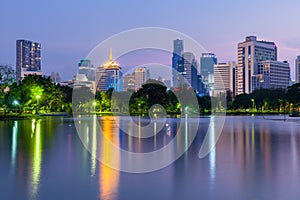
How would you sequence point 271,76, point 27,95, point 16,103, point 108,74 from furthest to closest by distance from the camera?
point 271,76 < point 108,74 < point 27,95 < point 16,103

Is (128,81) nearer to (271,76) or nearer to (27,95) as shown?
(27,95)

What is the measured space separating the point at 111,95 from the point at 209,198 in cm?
10007

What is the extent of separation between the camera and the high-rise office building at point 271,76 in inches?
7328

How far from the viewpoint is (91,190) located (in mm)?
7199

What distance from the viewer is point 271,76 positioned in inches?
7441

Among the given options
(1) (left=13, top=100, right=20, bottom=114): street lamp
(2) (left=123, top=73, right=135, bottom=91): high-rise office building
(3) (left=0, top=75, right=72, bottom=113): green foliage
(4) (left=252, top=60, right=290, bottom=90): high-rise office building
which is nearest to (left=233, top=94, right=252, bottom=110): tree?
(2) (left=123, top=73, right=135, bottom=91): high-rise office building

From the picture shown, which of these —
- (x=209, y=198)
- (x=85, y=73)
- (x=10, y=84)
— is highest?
(x=85, y=73)

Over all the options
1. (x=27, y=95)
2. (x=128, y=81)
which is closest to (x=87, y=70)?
(x=128, y=81)

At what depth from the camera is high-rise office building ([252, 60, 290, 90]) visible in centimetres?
18612

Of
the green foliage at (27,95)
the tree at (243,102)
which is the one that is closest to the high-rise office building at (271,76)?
the tree at (243,102)

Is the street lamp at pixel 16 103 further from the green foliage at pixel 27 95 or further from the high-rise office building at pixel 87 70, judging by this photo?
the high-rise office building at pixel 87 70

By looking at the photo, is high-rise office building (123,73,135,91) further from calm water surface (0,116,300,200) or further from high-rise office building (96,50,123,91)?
calm water surface (0,116,300,200)

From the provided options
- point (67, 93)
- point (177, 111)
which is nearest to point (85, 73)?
point (67, 93)

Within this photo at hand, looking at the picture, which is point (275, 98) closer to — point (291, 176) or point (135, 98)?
point (135, 98)
